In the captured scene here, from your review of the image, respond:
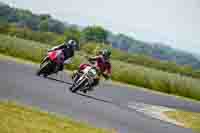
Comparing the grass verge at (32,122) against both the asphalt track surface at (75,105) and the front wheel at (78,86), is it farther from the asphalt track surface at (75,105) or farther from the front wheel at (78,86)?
the front wheel at (78,86)

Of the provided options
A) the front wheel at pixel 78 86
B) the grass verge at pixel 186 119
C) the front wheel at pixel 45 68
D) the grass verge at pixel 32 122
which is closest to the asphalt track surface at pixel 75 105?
the front wheel at pixel 78 86

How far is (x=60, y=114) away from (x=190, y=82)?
22170mm

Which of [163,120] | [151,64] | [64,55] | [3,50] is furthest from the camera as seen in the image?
[151,64]

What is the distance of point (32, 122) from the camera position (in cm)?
863

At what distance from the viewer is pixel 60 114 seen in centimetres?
1034

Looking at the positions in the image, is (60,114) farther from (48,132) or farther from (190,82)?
(190,82)

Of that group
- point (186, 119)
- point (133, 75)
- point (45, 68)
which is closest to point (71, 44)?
point (45, 68)

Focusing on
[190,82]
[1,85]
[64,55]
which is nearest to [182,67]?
[190,82]

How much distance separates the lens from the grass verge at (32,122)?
313 inches

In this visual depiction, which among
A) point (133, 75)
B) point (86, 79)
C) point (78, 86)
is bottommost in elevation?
point (133, 75)

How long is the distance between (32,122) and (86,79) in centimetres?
623

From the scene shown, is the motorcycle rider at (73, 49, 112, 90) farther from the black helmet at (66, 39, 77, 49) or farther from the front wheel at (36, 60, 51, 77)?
the front wheel at (36, 60, 51, 77)

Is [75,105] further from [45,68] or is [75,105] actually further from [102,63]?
[45,68]

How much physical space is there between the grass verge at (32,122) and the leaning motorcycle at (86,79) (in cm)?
490
